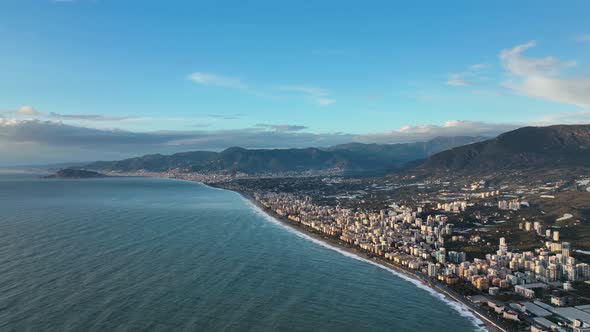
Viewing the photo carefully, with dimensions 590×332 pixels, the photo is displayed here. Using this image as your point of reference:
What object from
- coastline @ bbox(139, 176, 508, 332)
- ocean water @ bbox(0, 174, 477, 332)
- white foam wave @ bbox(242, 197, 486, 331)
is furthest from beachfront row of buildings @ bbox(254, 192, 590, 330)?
ocean water @ bbox(0, 174, 477, 332)

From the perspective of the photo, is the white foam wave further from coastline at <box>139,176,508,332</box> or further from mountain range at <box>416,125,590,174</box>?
mountain range at <box>416,125,590,174</box>

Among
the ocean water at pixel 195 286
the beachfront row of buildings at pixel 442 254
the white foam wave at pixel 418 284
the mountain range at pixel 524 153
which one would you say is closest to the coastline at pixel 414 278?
the white foam wave at pixel 418 284

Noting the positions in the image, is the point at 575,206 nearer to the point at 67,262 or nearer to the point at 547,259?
the point at 547,259

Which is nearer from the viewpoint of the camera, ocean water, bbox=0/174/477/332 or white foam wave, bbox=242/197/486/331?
ocean water, bbox=0/174/477/332

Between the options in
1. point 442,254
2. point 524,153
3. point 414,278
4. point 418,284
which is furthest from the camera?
point 524,153

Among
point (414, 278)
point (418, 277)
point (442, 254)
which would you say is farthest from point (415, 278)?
point (442, 254)

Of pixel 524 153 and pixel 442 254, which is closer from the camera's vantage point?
pixel 442 254

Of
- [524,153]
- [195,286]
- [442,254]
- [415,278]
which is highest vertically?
[524,153]

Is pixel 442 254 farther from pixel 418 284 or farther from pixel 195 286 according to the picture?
pixel 195 286

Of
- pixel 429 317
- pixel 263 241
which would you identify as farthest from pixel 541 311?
pixel 263 241
